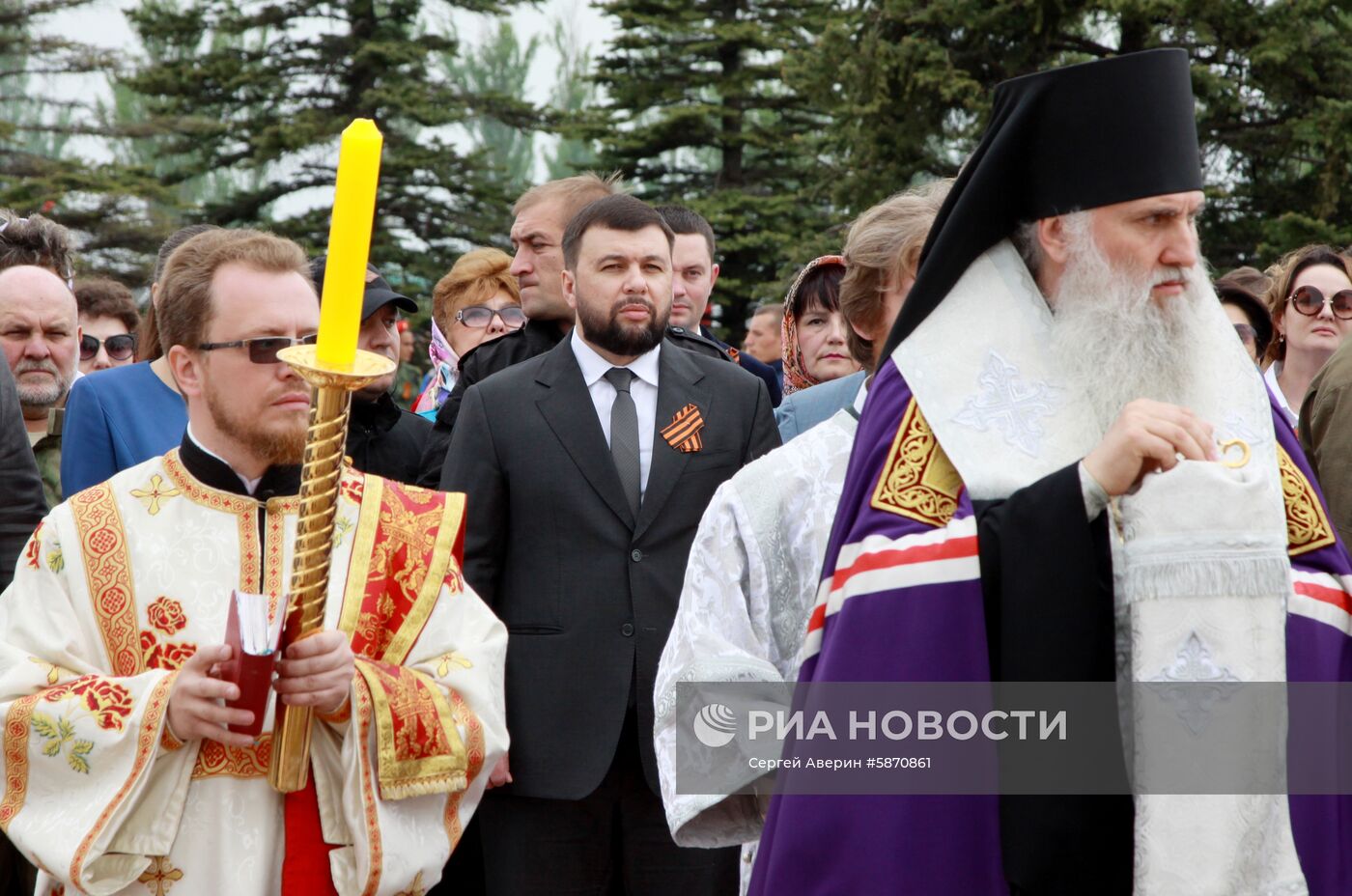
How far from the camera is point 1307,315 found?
6.63 m

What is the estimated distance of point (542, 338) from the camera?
19.7 feet

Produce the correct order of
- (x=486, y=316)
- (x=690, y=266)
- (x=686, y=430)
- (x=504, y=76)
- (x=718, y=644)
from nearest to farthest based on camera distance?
(x=718, y=644) → (x=686, y=430) → (x=486, y=316) → (x=690, y=266) → (x=504, y=76)

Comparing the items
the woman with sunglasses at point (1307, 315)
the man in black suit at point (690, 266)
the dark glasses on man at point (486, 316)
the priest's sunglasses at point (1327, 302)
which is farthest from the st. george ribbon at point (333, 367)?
the priest's sunglasses at point (1327, 302)

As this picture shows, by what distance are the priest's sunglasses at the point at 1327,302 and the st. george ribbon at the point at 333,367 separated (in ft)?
16.3

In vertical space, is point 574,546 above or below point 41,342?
below

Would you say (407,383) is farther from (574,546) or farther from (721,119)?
(574,546)

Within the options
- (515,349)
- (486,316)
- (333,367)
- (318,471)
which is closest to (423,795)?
(318,471)

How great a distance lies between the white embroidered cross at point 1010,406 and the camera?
2.92 metres

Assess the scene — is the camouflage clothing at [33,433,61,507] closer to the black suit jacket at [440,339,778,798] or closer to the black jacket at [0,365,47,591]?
the black jacket at [0,365,47,591]

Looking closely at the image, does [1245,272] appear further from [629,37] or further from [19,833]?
[629,37]

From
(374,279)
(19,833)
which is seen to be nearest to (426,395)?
(374,279)

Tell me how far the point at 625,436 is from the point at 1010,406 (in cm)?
217

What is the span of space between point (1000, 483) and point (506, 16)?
22590mm

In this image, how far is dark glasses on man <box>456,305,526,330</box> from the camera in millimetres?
6898
